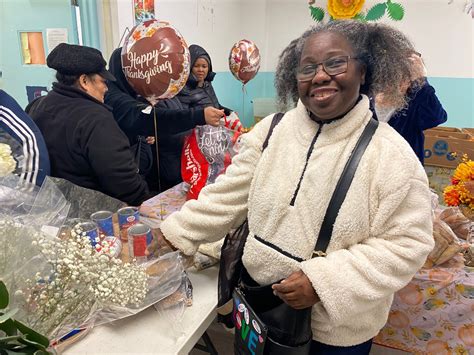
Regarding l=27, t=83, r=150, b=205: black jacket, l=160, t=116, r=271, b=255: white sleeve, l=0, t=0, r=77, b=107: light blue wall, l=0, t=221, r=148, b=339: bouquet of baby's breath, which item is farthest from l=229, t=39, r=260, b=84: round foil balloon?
l=0, t=221, r=148, b=339: bouquet of baby's breath

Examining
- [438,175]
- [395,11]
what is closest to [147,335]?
[438,175]

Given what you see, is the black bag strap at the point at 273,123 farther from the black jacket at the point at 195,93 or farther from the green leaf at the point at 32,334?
the black jacket at the point at 195,93

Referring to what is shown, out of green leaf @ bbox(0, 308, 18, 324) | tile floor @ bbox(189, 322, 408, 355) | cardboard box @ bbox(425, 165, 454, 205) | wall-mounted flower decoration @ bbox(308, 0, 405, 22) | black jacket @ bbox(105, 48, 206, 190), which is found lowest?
tile floor @ bbox(189, 322, 408, 355)

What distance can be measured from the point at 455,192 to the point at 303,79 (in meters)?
0.92

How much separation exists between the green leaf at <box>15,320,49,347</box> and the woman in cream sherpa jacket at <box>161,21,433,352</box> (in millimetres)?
498

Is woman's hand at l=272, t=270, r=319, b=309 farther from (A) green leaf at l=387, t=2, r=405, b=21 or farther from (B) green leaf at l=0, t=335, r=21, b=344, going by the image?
(A) green leaf at l=387, t=2, r=405, b=21

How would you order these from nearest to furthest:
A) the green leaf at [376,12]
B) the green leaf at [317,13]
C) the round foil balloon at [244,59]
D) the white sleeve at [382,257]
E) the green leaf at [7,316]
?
the green leaf at [7,316] → the white sleeve at [382,257] → the round foil balloon at [244,59] → the green leaf at [376,12] → the green leaf at [317,13]

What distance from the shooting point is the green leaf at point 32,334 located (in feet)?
2.01

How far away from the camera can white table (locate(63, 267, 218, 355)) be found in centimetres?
88

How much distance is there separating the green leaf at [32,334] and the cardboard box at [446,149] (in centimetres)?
274

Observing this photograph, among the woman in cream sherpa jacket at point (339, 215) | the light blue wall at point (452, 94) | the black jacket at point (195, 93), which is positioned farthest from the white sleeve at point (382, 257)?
the light blue wall at point (452, 94)

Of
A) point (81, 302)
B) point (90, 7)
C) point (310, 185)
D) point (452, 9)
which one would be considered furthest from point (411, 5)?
point (81, 302)

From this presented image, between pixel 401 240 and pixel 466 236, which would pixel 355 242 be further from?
pixel 466 236

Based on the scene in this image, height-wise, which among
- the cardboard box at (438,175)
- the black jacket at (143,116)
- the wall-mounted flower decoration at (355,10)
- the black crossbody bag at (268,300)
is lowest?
the cardboard box at (438,175)
